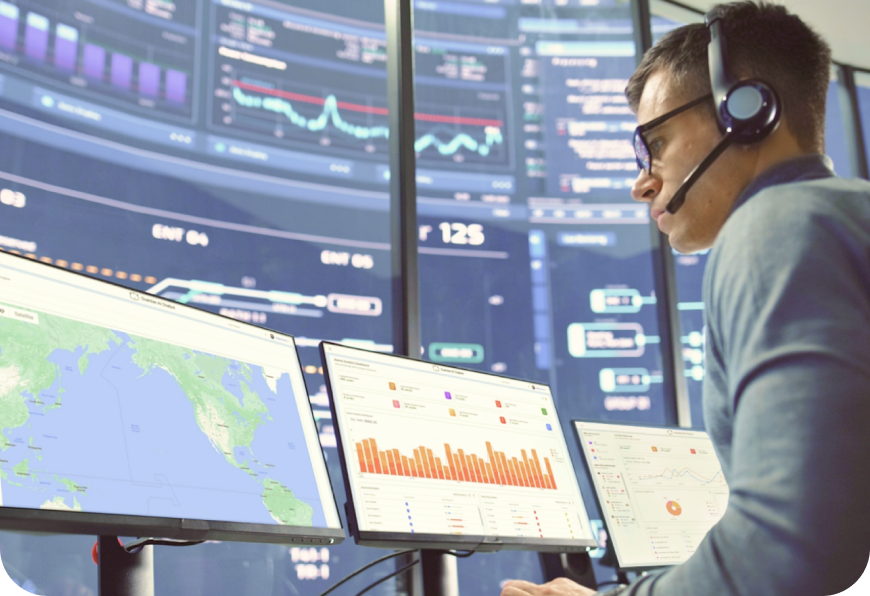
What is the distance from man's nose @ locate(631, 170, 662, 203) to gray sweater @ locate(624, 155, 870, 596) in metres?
0.35

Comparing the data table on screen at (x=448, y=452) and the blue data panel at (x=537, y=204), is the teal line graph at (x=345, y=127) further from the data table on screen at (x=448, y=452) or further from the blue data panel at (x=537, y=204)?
the data table on screen at (x=448, y=452)

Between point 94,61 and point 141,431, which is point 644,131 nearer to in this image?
point 141,431

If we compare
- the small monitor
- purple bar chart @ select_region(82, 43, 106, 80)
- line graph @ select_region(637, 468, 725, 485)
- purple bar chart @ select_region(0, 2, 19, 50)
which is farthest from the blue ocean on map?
purple bar chart @ select_region(82, 43, 106, 80)

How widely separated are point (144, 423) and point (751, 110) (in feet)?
2.76

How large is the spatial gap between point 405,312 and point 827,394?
1.65m

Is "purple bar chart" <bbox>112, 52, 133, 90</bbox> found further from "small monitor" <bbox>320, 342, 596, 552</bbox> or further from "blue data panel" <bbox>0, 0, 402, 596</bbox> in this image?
"small monitor" <bbox>320, 342, 596, 552</bbox>

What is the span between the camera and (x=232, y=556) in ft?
11.0

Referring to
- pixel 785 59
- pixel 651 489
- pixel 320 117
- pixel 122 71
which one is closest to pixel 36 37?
pixel 122 71

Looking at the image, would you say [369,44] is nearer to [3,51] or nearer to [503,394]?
[3,51]

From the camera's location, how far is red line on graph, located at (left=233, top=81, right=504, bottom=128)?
3.94m

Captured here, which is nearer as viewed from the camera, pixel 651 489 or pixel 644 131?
pixel 644 131

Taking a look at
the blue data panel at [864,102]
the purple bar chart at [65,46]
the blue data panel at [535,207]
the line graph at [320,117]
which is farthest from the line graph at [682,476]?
the purple bar chart at [65,46]

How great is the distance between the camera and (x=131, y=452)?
2.98ft

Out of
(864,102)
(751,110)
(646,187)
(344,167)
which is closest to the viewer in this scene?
(751,110)
